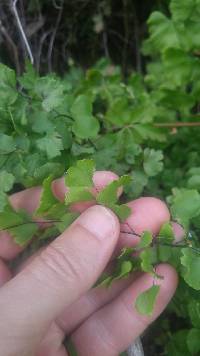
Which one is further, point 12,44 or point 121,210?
point 12,44

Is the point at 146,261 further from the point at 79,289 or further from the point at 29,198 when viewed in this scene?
the point at 29,198

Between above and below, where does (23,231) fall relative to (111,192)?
below

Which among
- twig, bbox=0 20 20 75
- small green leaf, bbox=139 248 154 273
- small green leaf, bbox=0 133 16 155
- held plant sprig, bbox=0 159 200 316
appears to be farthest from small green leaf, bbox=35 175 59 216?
twig, bbox=0 20 20 75

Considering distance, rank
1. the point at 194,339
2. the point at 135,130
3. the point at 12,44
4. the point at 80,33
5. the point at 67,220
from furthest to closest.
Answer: the point at 80,33, the point at 12,44, the point at 135,130, the point at 194,339, the point at 67,220

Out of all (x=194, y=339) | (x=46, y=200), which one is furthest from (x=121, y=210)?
(x=194, y=339)

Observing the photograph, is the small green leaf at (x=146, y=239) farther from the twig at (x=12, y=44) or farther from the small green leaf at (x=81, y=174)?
the twig at (x=12, y=44)

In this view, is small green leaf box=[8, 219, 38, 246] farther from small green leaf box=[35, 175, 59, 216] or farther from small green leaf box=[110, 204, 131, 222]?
small green leaf box=[110, 204, 131, 222]
